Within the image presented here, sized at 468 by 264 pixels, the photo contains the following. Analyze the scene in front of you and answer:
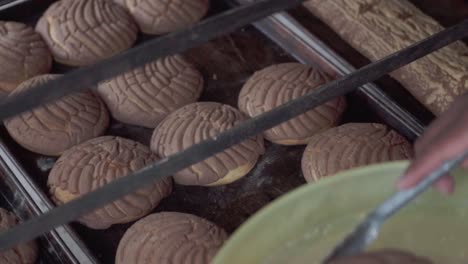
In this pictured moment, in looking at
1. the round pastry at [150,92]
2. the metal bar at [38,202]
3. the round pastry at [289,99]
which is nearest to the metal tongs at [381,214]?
the metal bar at [38,202]

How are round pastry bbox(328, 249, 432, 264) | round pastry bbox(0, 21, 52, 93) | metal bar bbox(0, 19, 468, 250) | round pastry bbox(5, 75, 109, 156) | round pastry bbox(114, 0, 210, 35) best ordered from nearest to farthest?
1. round pastry bbox(328, 249, 432, 264)
2. metal bar bbox(0, 19, 468, 250)
3. round pastry bbox(5, 75, 109, 156)
4. round pastry bbox(0, 21, 52, 93)
5. round pastry bbox(114, 0, 210, 35)

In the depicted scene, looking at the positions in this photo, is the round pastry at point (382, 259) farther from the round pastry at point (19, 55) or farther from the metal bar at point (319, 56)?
the round pastry at point (19, 55)

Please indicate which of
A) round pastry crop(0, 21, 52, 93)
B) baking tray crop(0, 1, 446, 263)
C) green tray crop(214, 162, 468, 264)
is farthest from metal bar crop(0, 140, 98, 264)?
green tray crop(214, 162, 468, 264)

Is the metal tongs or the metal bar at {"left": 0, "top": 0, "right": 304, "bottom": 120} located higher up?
the metal bar at {"left": 0, "top": 0, "right": 304, "bottom": 120}

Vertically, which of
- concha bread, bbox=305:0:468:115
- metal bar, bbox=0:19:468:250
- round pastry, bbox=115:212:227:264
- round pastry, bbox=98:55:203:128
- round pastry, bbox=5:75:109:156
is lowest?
round pastry, bbox=115:212:227:264

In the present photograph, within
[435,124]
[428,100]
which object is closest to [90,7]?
[428,100]

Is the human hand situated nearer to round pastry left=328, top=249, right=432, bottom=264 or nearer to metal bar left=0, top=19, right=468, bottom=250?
round pastry left=328, top=249, right=432, bottom=264

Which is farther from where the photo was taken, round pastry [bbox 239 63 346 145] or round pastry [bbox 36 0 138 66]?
round pastry [bbox 36 0 138 66]

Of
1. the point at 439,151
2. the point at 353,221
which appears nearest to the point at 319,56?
the point at 353,221

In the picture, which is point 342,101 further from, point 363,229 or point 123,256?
point 363,229
